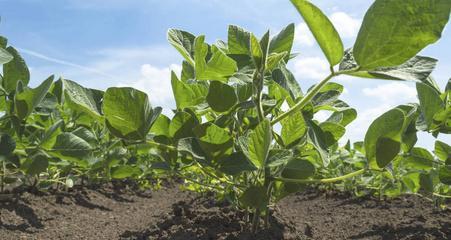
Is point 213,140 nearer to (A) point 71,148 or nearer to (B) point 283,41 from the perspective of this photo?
(B) point 283,41

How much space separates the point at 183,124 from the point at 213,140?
0.14 meters

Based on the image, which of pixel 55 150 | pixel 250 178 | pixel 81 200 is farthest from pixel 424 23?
pixel 81 200

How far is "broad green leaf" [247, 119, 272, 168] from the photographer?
3.40 ft

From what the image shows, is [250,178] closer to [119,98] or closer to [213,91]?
[213,91]

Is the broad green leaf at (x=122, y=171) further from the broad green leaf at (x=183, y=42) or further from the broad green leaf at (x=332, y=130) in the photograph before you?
the broad green leaf at (x=332, y=130)

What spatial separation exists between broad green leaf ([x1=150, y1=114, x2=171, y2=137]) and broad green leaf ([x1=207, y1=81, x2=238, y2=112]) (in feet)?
0.55

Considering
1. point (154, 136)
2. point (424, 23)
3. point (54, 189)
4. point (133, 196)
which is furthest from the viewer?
point (133, 196)

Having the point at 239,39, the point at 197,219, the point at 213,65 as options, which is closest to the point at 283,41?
the point at 239,39

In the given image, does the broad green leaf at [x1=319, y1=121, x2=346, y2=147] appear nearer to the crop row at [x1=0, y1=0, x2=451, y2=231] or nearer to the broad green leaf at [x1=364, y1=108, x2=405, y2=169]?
the crop row at [x1=0, y1=0, x2=451, y2=231]

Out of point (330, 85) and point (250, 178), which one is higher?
point (330, 85)

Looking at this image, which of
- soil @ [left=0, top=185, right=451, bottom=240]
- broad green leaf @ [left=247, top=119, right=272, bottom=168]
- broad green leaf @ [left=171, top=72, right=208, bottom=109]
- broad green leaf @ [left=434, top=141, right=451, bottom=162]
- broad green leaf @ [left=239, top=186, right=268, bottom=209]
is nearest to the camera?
broad green leaf @ [left=247, top=119, right=272, bottom=168]

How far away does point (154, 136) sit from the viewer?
1.38 meters

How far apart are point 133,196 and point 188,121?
348 cm

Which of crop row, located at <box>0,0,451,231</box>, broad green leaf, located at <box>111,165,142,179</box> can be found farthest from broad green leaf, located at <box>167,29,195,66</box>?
broad green leaf, located at <box>111,165,142,179</box>
